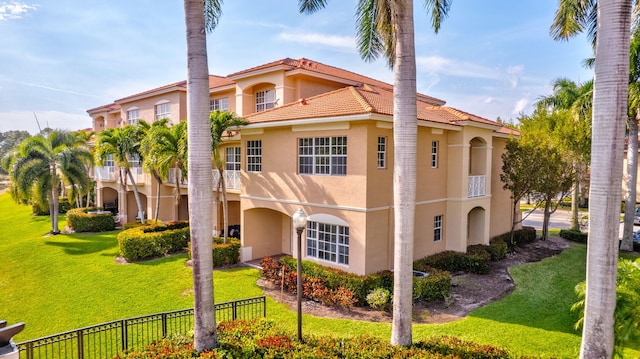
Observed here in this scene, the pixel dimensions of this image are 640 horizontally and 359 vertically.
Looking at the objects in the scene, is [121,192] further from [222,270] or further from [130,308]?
[130,308]

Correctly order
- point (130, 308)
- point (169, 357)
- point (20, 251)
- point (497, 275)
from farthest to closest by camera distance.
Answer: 1. point (20, 251)
2. point (497, 275)
3. point (130, 308)
4. point (169, 357)

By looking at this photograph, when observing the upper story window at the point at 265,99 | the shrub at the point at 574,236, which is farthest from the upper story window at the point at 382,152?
the shrub at the point at 574,236

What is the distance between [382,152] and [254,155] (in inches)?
265

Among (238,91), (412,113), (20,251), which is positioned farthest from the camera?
(238,91)

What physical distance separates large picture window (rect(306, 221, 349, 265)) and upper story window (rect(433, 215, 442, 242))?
535 centimetres

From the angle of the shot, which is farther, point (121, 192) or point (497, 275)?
point (121, 192)

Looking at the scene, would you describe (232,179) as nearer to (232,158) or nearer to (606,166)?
(232,158)

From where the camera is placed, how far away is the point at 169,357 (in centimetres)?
796

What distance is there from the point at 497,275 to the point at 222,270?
1265 centimetres

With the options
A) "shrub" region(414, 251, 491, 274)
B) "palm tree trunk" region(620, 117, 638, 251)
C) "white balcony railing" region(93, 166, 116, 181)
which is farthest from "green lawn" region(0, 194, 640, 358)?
"white balcony railing" region(93, 166, 116, 181)

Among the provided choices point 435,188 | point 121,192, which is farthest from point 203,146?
point 121,192

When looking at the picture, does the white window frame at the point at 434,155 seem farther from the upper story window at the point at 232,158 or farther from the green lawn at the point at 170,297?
the upper story window at the point at 232,158

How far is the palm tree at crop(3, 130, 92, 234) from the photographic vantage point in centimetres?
2552

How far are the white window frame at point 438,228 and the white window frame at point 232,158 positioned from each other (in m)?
11.4
